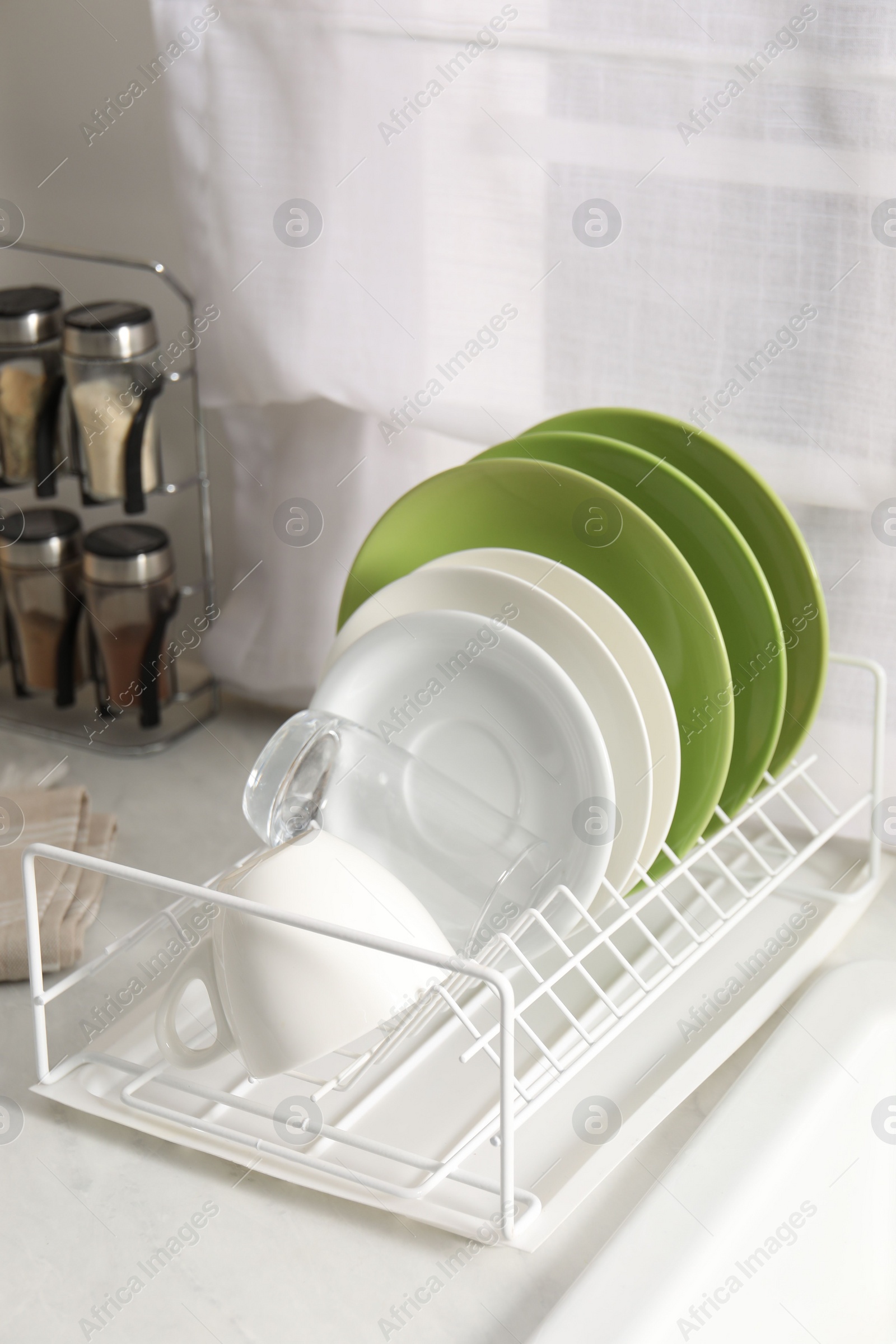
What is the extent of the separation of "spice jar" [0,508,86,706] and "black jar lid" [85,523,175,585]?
0.04 m

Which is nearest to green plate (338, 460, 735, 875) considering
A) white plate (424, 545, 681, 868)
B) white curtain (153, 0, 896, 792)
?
white plate (424, 545, 681, 868)

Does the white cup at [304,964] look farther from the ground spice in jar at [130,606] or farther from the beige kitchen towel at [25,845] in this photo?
the ground spice in jar at [130,606]

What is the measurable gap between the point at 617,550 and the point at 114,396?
0.54 metres

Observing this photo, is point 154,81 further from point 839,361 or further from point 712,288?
point 839,361

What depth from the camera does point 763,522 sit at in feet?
2.96

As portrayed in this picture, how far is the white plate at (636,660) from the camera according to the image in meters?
0.80

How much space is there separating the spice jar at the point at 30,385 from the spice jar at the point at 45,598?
0.04 metres

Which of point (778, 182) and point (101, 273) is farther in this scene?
point (101, 273)

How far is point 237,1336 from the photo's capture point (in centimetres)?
65

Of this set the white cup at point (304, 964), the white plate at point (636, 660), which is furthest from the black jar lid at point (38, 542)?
the white cup at point (304, 964)

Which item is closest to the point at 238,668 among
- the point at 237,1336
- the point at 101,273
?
the point at 101,273

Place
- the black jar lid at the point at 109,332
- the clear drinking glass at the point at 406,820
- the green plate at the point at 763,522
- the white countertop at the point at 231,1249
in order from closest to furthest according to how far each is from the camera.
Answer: the white countertop at the point at 231,1249, the clear drinking glass at the point at 406,820, the green plate at the point at 763,522, the black jar lid at the point at 109,332

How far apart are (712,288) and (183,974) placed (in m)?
0.61

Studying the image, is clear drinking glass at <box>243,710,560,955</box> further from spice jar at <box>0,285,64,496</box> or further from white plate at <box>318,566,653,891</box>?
spice jar at <box>0,285,64,496</box>
